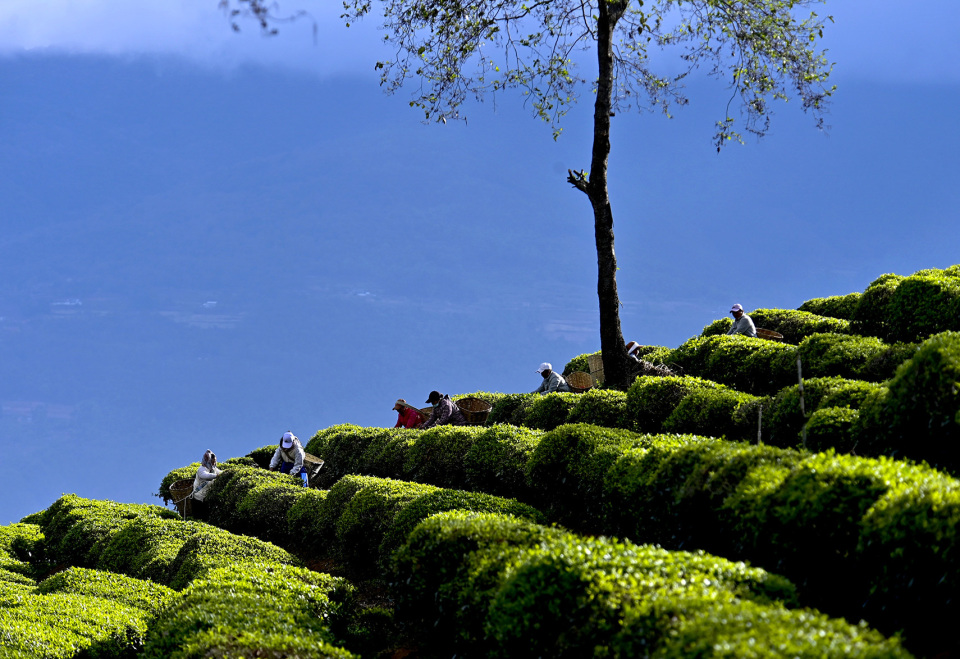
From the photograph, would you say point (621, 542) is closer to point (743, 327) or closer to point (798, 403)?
point (798, 403)

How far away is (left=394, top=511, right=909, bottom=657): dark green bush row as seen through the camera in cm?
391

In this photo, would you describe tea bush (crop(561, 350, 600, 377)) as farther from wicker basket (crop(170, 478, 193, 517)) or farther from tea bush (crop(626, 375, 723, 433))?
wicker basket (crop(170, 478, 193, 517))

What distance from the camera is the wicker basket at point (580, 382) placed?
18875mm

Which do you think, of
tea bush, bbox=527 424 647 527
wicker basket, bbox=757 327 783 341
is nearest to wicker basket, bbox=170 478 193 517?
tea bush, bbox=527 424 647 527

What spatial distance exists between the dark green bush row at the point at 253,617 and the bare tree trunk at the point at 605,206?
8613 mm

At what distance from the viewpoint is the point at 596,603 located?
15.7ft

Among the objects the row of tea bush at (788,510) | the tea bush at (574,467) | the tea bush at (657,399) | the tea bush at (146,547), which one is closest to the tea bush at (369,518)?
the tea bush at (574,467)

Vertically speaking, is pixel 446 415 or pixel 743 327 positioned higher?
pixel 743 327

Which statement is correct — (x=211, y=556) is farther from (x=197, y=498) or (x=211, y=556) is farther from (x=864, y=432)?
(x=864, y=432)

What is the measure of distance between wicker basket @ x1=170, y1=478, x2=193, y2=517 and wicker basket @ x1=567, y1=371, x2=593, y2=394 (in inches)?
389

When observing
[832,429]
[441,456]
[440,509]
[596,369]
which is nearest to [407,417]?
[596,369]

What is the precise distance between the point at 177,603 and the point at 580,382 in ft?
42.1

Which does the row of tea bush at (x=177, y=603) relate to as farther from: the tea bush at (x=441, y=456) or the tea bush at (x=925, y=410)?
the tea bush at (x=925, y=410)

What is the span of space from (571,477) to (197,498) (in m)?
11.1
